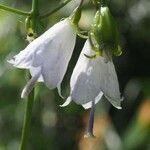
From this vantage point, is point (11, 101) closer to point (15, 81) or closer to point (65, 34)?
point (15, 81)

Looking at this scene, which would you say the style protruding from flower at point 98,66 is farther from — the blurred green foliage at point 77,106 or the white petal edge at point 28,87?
the blurred green foliage at point 77,106

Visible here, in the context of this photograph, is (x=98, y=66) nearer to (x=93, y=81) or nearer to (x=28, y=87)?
(x=93, y=81)

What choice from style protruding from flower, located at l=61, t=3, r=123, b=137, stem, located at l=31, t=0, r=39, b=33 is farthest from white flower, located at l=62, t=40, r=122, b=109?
stem, located at l=31, t=0, r=39, b=33

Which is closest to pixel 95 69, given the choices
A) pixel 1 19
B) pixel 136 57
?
pixel 1 19

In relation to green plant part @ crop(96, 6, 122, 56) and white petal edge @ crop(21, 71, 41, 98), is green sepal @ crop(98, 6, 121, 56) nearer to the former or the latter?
green plant part @ crop(96, 6, 122, 56)

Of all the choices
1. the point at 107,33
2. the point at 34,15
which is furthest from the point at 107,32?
the point at 34,15

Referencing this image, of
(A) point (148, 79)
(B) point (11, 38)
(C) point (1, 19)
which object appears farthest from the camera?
(A) point (148, 79)
